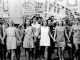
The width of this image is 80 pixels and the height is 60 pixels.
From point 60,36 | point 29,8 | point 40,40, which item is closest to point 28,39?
point 40,40

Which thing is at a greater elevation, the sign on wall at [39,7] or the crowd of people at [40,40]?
the sign on wall at [39,7]

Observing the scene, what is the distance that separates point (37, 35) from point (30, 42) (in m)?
0.35

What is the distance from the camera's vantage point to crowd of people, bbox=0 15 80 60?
759cm

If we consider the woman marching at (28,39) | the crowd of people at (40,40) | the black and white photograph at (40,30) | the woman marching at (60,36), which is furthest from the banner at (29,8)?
the woman marching at (60,36)

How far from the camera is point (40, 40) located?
7.65m

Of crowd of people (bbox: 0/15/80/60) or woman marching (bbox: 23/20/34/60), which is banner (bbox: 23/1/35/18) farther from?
woman marching (bbox: 23/20/34/60)

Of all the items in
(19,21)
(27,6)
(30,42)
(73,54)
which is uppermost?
(27,6)

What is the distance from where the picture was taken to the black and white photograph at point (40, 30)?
7.62 metres

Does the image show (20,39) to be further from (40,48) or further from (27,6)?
(27,6)

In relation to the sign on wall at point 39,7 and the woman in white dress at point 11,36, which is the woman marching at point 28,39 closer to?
the woman in white dress at point 11,36

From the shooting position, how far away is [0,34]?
25.1 feet

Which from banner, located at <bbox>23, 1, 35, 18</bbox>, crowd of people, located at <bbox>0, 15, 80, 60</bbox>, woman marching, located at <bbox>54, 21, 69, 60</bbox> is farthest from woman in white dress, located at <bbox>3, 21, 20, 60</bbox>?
woman marching, located at <bbox>54, 21, 69, 60</bbox>

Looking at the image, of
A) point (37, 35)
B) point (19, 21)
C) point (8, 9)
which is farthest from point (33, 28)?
point (8, 9)

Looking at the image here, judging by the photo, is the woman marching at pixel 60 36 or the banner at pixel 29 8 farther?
the banner at pixel 29 8
